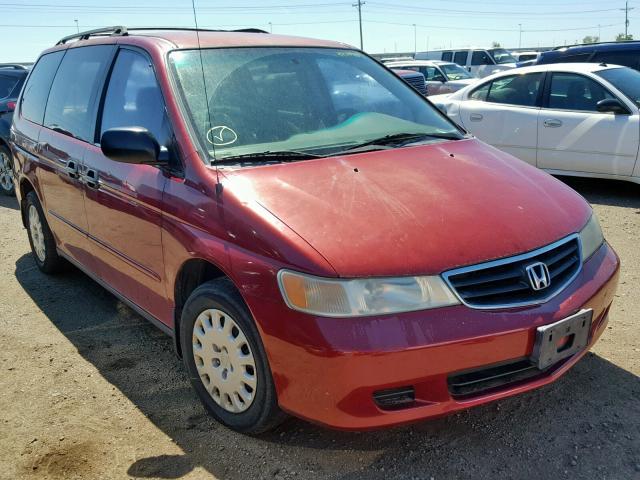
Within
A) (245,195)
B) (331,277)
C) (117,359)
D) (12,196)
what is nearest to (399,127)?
(245,195)

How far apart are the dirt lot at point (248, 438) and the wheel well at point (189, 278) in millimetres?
464

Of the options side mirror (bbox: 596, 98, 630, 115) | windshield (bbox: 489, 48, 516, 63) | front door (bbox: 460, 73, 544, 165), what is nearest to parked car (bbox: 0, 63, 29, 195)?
front door (bbox: 460, 73, 544, 165)

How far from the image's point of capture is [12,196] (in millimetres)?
8523

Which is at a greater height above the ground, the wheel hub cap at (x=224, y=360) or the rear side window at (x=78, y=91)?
the rear side window at (x=78, y=91)

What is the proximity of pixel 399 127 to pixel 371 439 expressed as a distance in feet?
5.56

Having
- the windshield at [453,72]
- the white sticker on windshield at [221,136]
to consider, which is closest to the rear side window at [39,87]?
the white sticker on windshield at [221,136]

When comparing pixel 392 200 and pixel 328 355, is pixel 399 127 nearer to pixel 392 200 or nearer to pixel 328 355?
pixel 392 200

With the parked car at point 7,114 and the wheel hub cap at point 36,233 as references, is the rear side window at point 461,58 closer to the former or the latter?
the parked car at point 7,114

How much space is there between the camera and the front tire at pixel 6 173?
26.8ft

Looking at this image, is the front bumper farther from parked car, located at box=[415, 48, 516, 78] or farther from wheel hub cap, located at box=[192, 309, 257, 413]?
parked car, located at box=[415, 48, 516, 78]

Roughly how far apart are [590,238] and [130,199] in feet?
7.46

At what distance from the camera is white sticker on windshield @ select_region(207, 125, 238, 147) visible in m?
2.99

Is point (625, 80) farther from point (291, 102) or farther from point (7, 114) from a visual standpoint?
point (7, 114)

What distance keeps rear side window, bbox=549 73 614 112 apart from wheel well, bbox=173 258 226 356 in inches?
214
